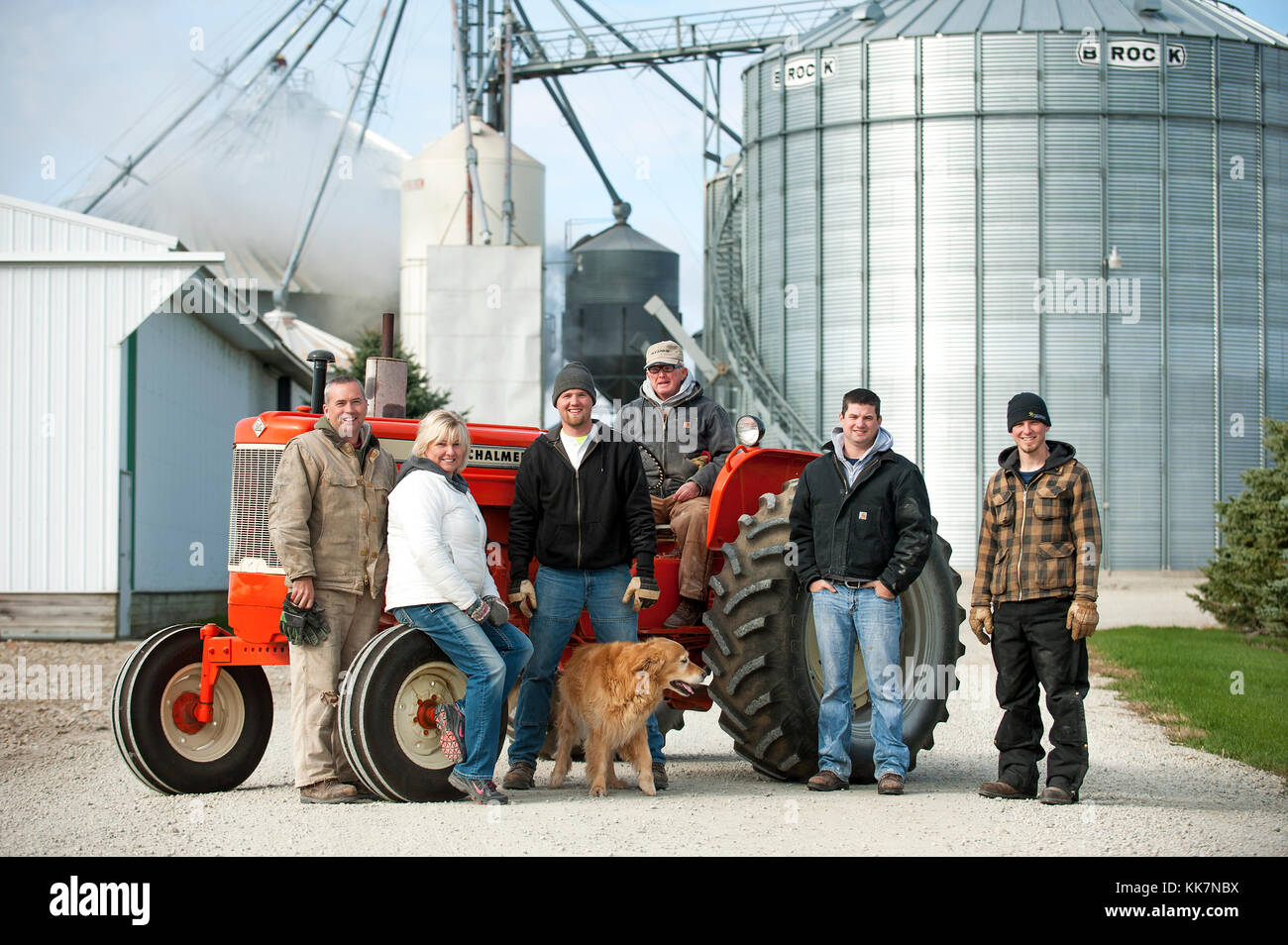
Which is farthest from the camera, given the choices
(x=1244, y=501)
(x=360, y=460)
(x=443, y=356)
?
(x=443, y=356)

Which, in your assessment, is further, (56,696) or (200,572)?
(200,572)

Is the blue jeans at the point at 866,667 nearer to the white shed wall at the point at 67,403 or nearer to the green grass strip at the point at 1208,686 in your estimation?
the green grass strip at the point at 1208,686

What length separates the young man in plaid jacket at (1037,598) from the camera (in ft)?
22.2

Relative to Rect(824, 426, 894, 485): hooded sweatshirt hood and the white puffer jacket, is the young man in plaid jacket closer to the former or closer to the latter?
Rect(824, 426, 894, 485): hooded sweatshirt hood

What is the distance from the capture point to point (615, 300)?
43531 millimetres

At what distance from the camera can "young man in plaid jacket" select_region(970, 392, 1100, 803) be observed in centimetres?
678

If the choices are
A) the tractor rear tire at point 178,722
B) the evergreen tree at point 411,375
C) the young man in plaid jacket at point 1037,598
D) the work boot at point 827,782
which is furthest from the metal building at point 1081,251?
the tractor rear tire at point 178,722

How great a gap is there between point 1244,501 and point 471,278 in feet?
61.7

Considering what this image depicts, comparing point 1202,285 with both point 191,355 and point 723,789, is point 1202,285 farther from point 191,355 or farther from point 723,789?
point 723,789

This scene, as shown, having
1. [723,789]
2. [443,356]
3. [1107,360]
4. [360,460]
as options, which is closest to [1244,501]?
[1107,360]

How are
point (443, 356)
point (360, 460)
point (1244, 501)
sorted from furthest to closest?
point (443, 356), point (1244, 501), point (360, 460)

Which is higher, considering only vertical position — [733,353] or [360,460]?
[733,353]

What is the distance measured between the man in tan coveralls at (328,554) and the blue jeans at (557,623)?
2.82 ft

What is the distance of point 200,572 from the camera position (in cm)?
1981
